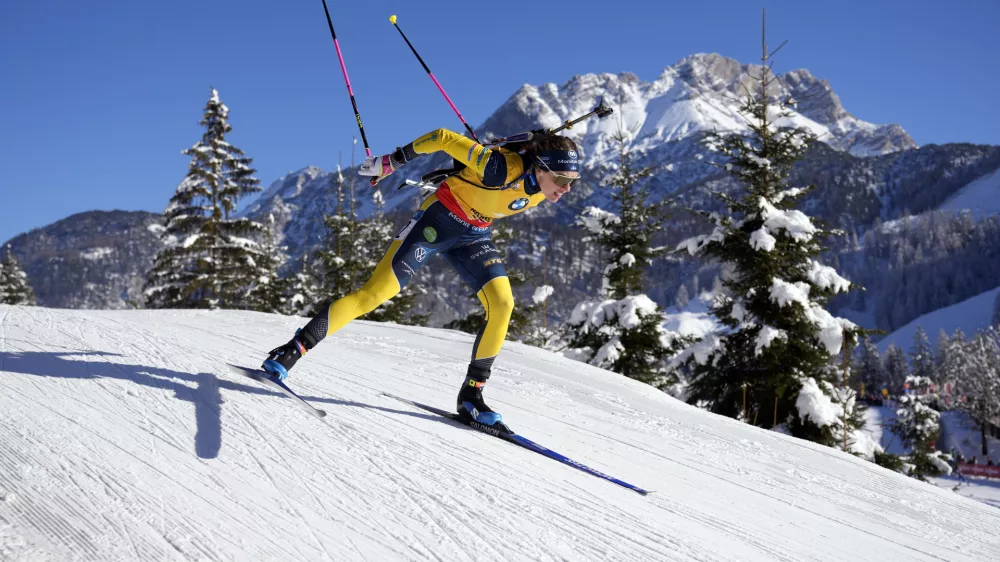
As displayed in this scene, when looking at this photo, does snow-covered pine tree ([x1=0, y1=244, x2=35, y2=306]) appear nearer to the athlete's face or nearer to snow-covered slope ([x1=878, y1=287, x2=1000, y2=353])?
the athlete's face

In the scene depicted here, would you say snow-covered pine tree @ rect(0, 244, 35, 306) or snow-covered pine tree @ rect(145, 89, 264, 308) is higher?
snow-covered pine tree @ rect(145, 89, 264, 308)

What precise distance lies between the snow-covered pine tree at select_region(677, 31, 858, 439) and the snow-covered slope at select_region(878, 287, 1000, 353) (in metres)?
133

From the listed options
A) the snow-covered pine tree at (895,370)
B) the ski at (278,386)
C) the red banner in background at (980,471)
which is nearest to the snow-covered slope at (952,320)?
the snow-covered pine tree at (895,370)

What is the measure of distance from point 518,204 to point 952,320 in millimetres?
160275

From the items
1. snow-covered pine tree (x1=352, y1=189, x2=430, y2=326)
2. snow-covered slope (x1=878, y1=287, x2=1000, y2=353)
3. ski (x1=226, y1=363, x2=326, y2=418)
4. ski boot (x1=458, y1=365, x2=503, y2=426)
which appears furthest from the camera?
snow-covered slope (x1=878, y1=287, x2=1000, y2=353)

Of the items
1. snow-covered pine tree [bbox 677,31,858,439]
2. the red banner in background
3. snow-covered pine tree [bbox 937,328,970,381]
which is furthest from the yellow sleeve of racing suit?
snow-covered pine tree [bbox 937,328,970,381]

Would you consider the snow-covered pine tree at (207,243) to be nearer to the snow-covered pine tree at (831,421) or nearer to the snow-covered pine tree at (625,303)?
the snow-covered pine tree at (625,303)

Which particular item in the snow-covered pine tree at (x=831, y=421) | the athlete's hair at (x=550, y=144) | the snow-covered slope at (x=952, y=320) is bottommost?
the snow-covered pine tree at (x=831, y=421)

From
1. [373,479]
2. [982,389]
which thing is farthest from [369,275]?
[982,389]

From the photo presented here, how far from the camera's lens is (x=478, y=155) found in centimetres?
400

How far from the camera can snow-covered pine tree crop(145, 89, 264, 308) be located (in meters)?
23.6

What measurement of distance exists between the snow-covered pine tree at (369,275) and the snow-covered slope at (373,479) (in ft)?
45.1

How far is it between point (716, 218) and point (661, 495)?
9.78 meters

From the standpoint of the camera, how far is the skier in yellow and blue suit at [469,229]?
4094 millimetres
